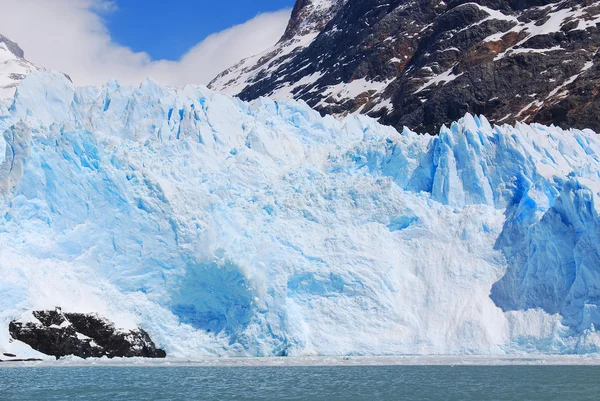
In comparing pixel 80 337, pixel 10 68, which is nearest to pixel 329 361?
pixel 80 337

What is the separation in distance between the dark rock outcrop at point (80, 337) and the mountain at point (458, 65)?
4178cm

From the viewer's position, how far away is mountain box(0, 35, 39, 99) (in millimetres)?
154363

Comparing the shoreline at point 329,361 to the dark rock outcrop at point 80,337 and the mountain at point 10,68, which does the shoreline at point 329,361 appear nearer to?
the dark rock outcrop at point 80,337

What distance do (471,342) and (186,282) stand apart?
9.25 metres

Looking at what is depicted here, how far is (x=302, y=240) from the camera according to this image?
2617 centimetres

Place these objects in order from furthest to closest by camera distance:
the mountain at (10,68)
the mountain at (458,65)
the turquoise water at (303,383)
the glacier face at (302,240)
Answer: the mountain at (10,68) < the mountain at (458,65) < the glacier face at (302,240) < the turquoise water at (303,383)

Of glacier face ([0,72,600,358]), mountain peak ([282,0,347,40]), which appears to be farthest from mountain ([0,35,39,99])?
glacier face ([0,72,600,358])

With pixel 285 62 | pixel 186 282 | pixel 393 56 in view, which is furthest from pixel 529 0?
pixel 186 282

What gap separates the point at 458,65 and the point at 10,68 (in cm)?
13144

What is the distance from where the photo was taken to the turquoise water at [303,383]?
16.8 metres

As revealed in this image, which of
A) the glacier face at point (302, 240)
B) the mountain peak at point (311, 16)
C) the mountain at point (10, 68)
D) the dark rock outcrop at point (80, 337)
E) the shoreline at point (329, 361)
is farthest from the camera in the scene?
the mountain at point (10, 68)

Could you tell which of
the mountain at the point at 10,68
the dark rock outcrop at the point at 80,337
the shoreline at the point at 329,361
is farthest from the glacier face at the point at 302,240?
the mountain at the point at 10,68

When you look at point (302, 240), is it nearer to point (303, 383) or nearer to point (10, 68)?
point (303, 383)

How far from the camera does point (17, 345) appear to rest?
22.4 meters
